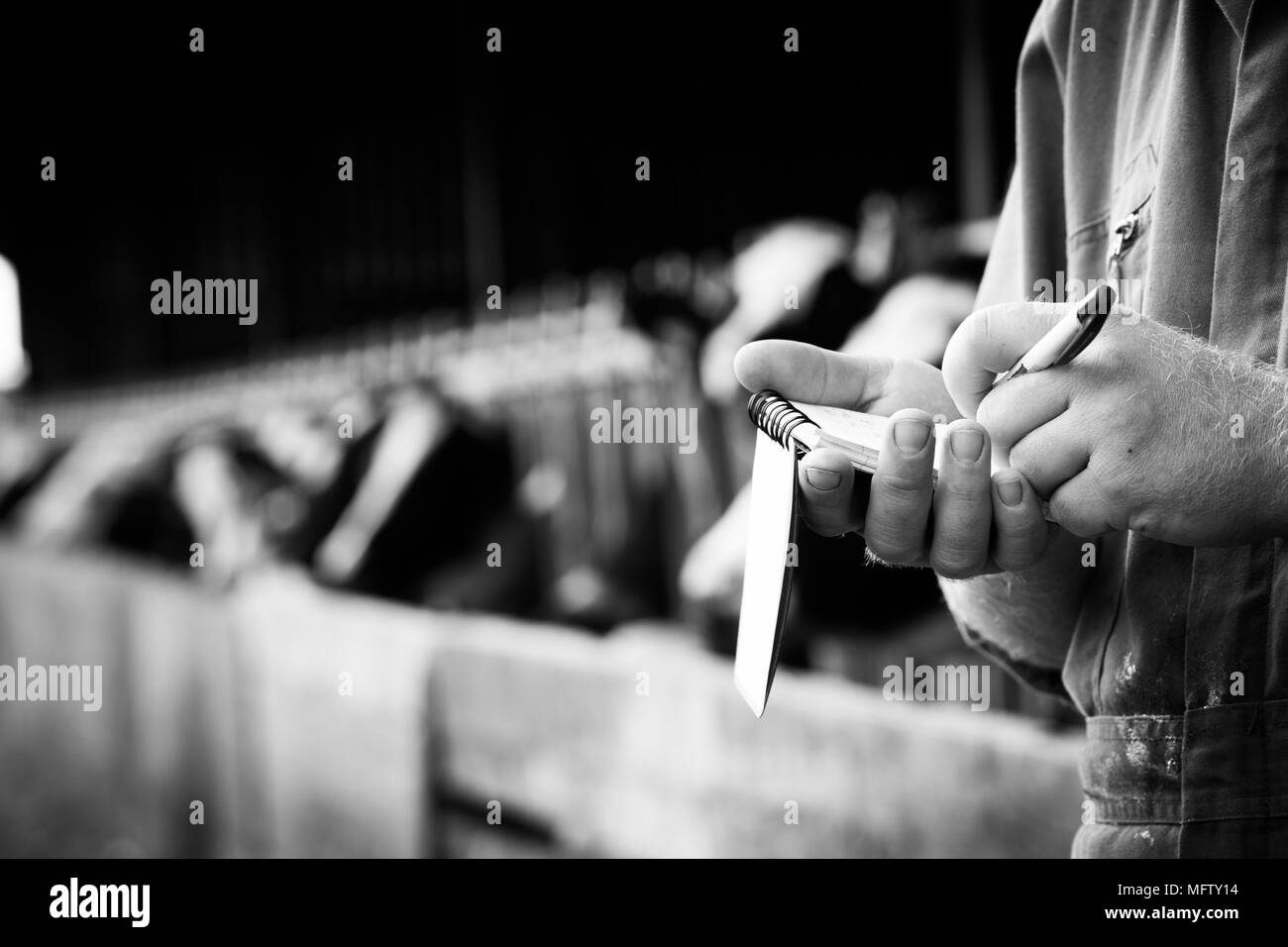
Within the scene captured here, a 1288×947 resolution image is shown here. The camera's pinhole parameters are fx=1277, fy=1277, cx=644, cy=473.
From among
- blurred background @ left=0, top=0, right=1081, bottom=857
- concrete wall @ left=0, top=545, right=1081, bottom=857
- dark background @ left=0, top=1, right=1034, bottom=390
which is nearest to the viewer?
concrete wall @ left=0, top=545, right=1081, bottom=857

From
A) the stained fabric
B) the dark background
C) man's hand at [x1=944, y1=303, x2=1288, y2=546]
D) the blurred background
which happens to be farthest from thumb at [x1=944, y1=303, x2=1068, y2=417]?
the dark background

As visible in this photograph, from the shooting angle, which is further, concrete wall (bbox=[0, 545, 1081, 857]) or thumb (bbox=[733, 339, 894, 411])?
concrete wall (bbox=[0, 545, 1081, 857])

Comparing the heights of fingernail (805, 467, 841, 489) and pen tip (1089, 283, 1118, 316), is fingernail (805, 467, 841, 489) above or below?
below

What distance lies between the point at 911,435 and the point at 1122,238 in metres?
0.27

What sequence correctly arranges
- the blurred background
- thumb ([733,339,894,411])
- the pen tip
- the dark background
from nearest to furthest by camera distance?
the pen tip < thumb ([733,339,894,411]) < the blurred background < the dark background

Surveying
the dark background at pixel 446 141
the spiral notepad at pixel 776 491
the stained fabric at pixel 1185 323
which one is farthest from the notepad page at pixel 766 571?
the dark background at pixel 446 141

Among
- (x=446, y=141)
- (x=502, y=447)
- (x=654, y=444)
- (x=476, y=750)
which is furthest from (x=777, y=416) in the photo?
(x=446, y=141)

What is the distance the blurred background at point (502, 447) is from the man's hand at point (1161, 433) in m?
1.06

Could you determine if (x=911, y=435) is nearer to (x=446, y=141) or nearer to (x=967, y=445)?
(x=967, y=445)

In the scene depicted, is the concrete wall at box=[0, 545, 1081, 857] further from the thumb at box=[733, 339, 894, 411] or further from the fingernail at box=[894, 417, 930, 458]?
the fingernail at box=[894, 417, 930, 458]

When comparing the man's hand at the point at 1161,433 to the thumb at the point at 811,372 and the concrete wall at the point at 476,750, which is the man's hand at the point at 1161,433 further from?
the concrete wall at the point at 476,750

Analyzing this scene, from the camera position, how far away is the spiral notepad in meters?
0.67
